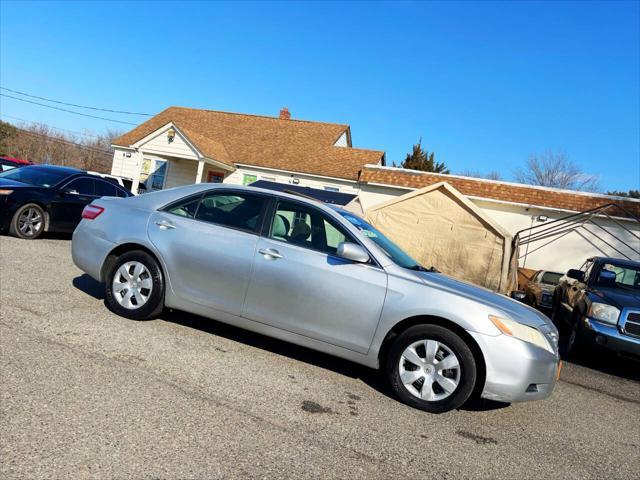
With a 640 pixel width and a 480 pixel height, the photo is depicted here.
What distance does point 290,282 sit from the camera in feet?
14.1

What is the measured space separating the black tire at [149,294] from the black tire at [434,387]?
7.95ft

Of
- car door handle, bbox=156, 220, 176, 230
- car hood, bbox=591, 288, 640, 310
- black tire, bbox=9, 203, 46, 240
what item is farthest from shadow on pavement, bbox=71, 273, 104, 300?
car hood, bbox=591, 288, 640, 310

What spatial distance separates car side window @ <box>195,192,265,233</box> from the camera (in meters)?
4.72

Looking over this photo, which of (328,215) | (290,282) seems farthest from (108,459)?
(328,215)

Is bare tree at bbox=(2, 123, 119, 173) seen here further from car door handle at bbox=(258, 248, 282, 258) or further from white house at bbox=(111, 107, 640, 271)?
car door handle at bbox=(258, 248, 282, 258)

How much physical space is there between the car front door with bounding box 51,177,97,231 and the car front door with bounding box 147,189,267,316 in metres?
5.70

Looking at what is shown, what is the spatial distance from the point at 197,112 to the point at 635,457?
28.5 m

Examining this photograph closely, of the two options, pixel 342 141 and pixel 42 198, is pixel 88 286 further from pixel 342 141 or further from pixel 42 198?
pixel 342 141

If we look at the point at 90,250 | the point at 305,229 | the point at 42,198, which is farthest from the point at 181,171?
the point at 305,229

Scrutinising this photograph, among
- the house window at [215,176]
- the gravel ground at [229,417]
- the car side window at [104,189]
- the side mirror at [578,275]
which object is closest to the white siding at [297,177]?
the house window at [215,176]

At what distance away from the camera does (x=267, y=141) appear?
25.2 meters

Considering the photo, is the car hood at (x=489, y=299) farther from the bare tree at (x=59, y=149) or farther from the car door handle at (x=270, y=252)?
the bare tree at (x=59, y=149)

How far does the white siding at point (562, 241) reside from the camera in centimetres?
1691

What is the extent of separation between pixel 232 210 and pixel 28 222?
6.39 meters
